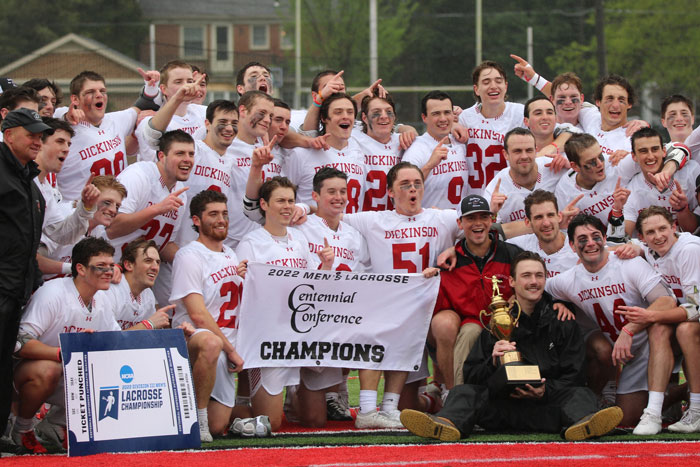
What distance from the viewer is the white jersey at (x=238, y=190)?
823 centimetres

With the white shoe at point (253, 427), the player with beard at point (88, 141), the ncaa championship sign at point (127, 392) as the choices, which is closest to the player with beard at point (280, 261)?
the white shoe at point (253, 427)

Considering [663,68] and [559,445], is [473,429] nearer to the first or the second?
[559,445]

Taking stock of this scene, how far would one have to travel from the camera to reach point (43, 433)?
6531 mm

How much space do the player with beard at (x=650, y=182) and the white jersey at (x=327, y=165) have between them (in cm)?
225

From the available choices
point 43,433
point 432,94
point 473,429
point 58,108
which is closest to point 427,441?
point 473,429

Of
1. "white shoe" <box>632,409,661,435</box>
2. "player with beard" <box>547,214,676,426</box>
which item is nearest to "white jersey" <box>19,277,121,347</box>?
"player with beard" <box>547,214,676,426</box>

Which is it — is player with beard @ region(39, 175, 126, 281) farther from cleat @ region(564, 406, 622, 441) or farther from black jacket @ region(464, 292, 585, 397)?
cleat @ region(564, 406, 622, 441)

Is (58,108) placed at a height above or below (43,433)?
above

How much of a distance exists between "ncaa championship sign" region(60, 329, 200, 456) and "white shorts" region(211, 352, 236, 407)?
486mm

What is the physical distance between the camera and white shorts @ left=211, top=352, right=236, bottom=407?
22.6ft

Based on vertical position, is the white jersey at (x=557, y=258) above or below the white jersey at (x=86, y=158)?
below

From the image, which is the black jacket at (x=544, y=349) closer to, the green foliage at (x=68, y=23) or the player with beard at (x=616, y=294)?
the player with beard at (x=616, y=294)

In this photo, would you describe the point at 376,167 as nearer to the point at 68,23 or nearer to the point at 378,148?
the point at 378,148

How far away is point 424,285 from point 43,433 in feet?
9.57
